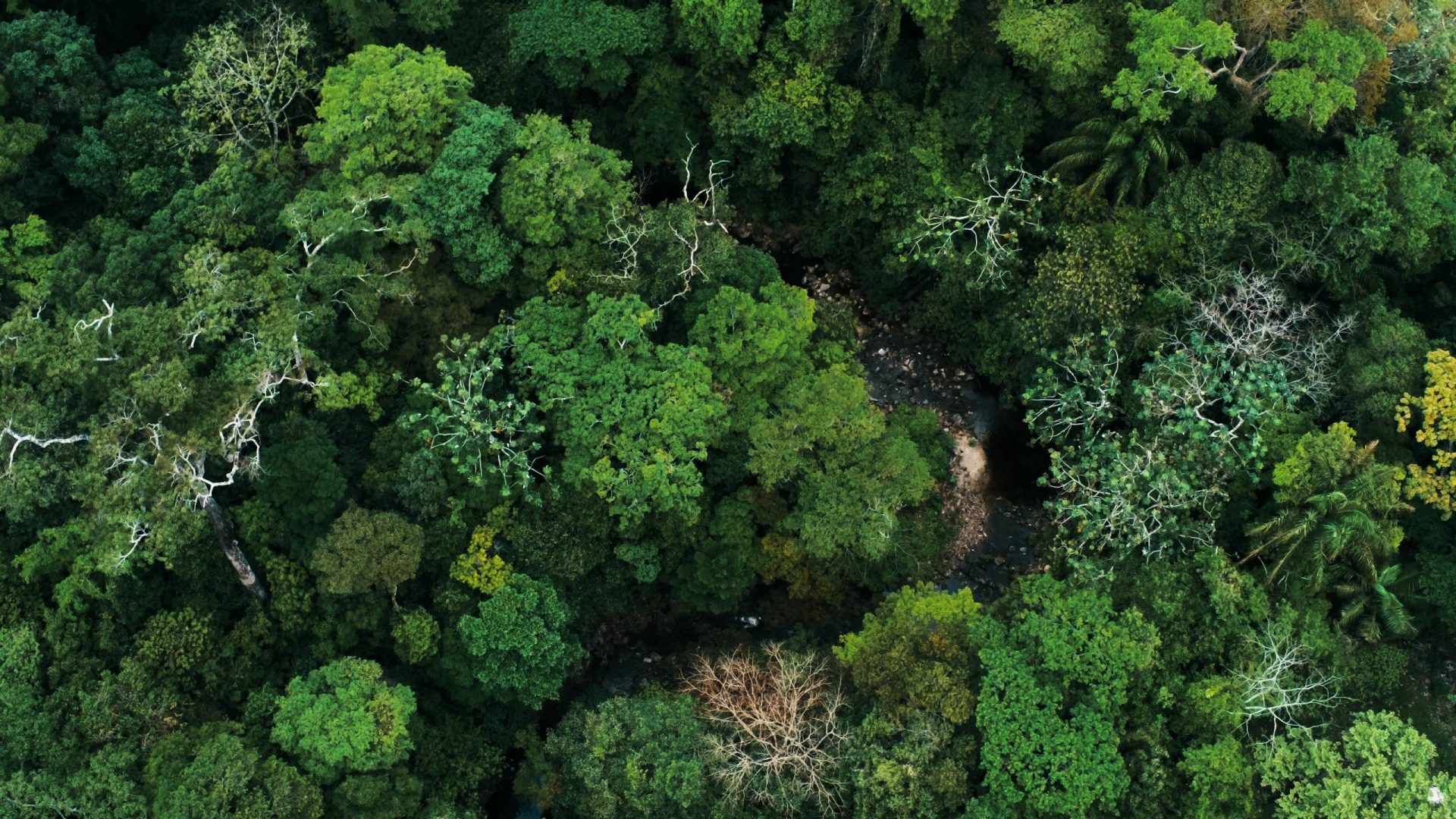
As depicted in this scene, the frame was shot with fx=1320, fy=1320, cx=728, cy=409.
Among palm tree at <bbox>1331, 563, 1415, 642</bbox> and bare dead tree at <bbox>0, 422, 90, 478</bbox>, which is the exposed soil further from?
bare dead tree at <bbox>0, 422, 90, 478</bbox>

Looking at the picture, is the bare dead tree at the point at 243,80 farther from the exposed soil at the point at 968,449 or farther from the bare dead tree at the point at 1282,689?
the bare dead tree at the point at 1282,689

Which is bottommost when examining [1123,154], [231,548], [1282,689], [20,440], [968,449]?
[968,449]

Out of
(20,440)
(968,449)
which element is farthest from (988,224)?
(20,440)

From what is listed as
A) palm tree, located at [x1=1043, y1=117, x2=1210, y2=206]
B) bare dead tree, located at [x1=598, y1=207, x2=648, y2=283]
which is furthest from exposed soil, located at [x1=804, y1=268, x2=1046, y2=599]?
bare dead tree, located at [x1=598, y1=207, x2=648, y2=283]

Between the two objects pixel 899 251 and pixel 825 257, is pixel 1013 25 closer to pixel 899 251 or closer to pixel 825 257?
pixel 899 251

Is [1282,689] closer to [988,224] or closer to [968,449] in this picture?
[968,449]

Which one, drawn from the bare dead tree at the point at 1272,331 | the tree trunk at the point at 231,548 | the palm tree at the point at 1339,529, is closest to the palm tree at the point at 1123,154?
the bare dead tree at the point at 1272,331
